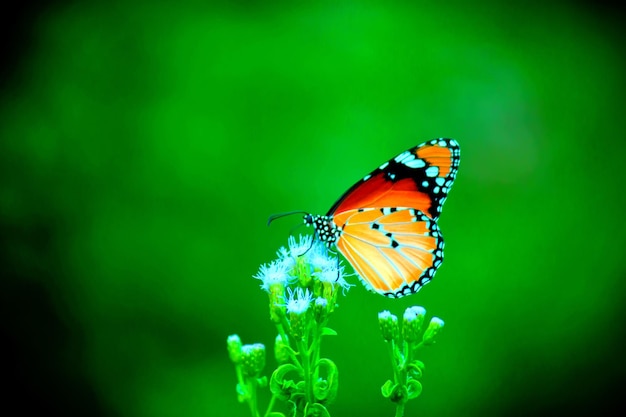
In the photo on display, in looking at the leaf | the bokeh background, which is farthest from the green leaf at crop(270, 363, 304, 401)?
the bokeh background

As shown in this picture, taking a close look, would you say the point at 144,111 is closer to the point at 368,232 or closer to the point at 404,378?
the point at 368,232

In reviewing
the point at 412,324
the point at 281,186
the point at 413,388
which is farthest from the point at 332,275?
the point at 281,186

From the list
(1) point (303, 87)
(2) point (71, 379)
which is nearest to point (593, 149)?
(1) point (303, 87)

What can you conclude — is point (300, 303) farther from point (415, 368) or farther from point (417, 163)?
point (417, 163)

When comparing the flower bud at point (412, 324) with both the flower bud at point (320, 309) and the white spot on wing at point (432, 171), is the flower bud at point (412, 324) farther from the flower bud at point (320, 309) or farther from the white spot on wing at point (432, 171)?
the white spot on wing at point (432, 171)

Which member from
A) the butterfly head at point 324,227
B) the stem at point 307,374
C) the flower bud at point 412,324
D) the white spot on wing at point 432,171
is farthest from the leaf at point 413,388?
the white spot on wing at point 432,171
